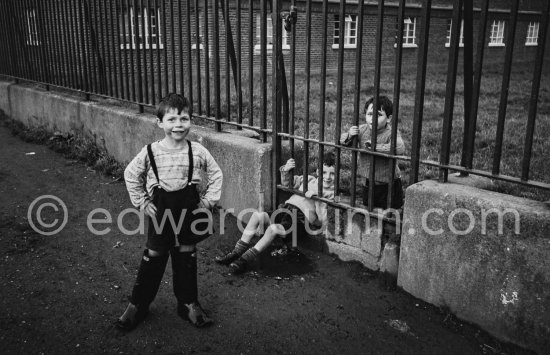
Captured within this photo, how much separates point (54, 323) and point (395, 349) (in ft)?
7.14

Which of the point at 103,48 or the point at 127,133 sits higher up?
the point at 103,48

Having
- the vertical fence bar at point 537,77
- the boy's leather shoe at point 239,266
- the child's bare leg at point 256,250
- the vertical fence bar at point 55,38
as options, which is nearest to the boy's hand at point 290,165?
the child's bare leg at point 256,250

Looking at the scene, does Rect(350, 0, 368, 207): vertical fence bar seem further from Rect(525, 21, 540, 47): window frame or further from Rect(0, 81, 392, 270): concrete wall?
Rect(525, 21, 540, 47): window frame

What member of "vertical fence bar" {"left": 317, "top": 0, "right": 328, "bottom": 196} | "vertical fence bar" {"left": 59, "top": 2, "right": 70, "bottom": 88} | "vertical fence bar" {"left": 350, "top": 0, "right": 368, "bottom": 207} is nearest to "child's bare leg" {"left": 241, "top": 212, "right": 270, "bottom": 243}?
"vertical fence bar" {"left": 317, "top": 0, "right": 328, "bottom": 196}

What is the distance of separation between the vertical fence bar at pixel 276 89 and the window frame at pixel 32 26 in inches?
241

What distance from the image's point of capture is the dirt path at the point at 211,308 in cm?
304

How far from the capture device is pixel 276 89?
443 cm

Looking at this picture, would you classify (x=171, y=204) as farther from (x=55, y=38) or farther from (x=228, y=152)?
(x=55, y=38)

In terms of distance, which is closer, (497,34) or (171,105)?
(171,105)

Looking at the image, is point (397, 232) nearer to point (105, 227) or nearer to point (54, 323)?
point (54, 323)

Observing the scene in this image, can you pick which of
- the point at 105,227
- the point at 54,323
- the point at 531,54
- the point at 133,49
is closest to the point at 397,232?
the point at 54,323

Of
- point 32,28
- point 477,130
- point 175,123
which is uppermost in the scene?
point 32,28

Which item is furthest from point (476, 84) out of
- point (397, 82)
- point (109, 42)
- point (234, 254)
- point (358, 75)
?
point (109, 42)

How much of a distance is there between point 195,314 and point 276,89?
2.12 metres
